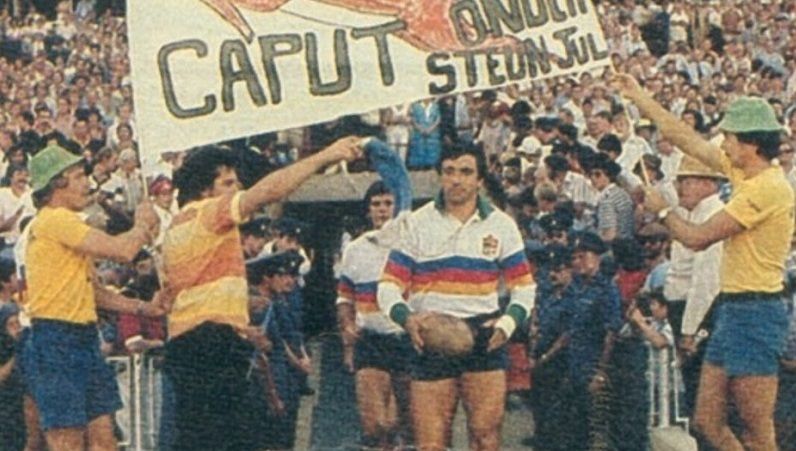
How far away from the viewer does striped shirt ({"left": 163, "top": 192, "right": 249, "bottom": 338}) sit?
20.7 feet

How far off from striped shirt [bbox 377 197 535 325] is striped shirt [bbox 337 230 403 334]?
34 centimetres

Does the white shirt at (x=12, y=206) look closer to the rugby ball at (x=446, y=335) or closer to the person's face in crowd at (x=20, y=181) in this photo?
the person's face in crowd at (x=20, y=181)

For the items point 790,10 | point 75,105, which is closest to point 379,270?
point 790,10

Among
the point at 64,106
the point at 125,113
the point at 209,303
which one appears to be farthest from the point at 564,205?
the point at 64,106

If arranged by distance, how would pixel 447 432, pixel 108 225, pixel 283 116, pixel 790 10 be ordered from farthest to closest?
1. pixel 790 10
2. pixel 108 225
3. pixel 283 116
4. pixel 447 432

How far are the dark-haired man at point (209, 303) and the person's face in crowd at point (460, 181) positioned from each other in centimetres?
46

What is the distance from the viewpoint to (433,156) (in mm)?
7922

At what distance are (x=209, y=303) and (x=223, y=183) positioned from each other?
351mm

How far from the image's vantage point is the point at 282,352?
7.04 meters

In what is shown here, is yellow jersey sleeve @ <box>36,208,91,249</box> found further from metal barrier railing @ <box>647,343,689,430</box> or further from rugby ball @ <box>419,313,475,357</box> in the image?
metal barrier railing @ <box>647,343,689,430</box>

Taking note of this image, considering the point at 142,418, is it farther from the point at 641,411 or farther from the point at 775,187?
the point at 775,187

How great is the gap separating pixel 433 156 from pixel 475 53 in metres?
0.95

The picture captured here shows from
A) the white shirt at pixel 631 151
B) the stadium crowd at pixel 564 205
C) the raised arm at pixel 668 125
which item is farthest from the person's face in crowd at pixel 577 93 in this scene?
the raised arm at pixel 668 125

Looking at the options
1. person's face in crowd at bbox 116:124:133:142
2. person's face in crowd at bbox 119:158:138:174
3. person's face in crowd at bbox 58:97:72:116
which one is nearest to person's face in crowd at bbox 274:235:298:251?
person's face in crowd at bbox 119:158:138:174
